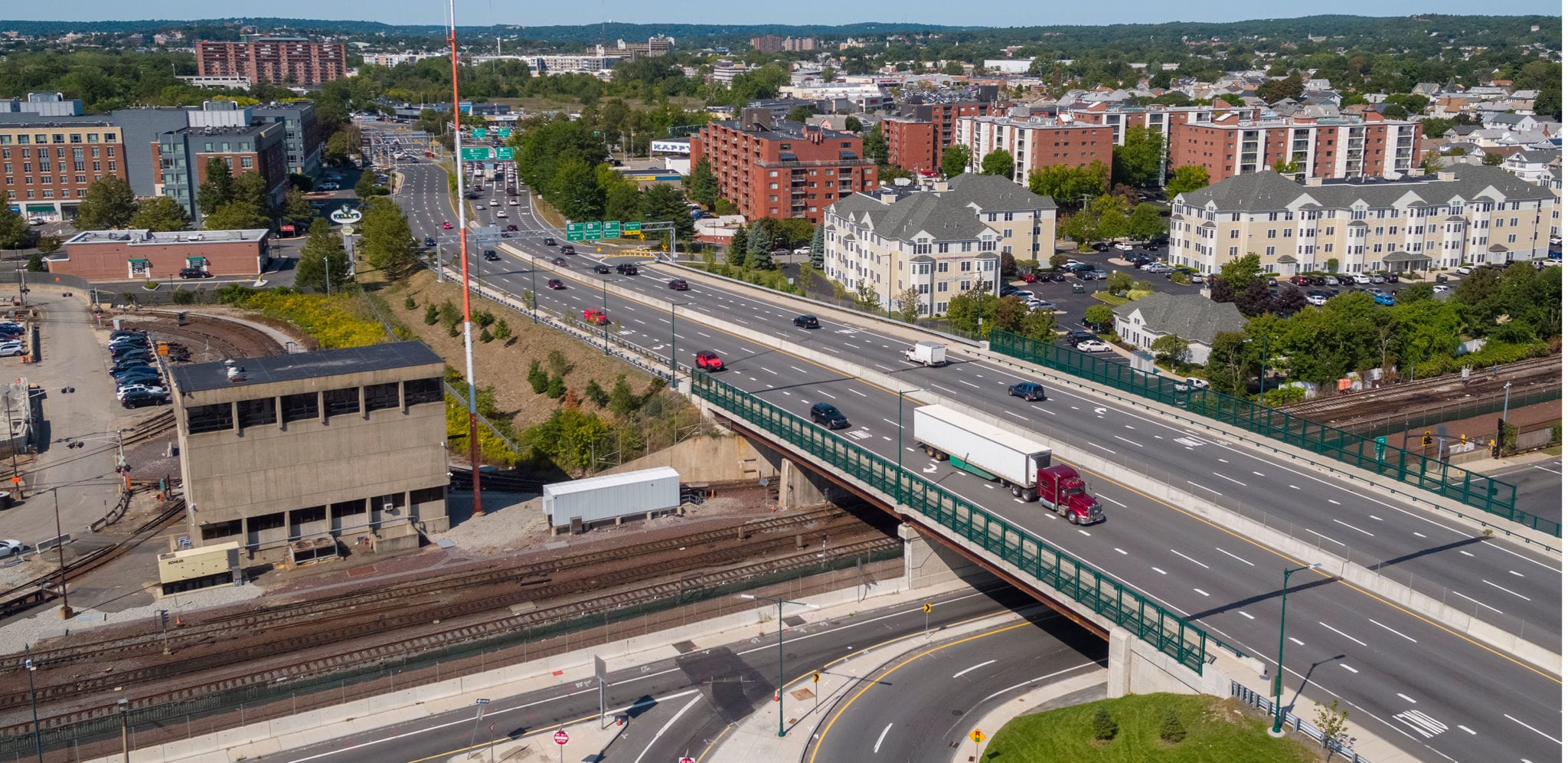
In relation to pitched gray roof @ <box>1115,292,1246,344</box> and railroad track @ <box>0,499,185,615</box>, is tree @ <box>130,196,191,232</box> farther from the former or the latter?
pitched gray roof @ <box>1115,292,1246,344</box>

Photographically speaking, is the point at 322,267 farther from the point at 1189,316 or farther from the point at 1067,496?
the point at 1067,496

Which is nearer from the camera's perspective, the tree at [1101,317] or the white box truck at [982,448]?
the white box truck at [982,448]

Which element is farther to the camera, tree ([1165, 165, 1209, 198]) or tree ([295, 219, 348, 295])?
tree ([1165, 165, 1209, 198])

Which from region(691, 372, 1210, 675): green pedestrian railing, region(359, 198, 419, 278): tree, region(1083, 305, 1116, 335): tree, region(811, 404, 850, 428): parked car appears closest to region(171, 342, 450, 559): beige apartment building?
region(691, 372, 1210, 675): green pedestrian railing

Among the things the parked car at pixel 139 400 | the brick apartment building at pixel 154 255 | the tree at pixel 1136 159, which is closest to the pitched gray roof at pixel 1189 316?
the parked car at pixel 139 400

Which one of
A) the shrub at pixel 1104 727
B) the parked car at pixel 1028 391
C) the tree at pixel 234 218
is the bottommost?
the shrub at pixel 1104 727

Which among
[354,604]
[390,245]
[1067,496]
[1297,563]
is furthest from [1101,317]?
[390,245]

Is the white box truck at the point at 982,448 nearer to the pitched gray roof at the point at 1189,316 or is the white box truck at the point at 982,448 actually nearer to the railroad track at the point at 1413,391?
the railroad track at the point at 1413,391
